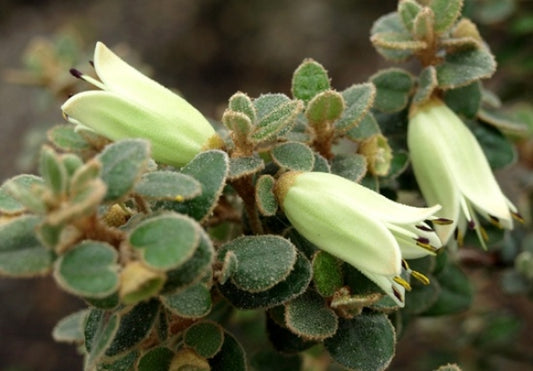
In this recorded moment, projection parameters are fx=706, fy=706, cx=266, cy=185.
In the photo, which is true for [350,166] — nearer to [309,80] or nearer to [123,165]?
[309,80]

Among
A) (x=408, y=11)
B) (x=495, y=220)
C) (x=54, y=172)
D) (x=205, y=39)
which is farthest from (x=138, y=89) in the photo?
(x=205, y=39)

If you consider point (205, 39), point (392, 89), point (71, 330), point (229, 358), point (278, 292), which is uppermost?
point (392, 89)

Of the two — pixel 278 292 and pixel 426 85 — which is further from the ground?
pixel 426 85

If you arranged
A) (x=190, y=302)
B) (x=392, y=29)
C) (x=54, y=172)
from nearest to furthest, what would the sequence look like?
(x=54, y=172) < (x=190, y=302) < (x=392, y=29)

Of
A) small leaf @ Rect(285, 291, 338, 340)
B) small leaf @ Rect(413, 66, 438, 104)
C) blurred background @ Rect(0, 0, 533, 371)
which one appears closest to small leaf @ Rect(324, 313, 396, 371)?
small leaf @ Rect(285, 291, 338, 340)

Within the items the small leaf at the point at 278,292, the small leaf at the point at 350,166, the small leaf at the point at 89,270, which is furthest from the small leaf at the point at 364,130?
the small leaf at the point at 89,270

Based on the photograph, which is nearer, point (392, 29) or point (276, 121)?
point (276, 121)

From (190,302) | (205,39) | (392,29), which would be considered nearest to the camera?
(190,302)
